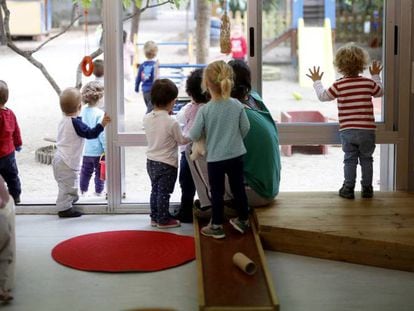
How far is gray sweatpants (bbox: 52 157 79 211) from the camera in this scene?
5.36 metres

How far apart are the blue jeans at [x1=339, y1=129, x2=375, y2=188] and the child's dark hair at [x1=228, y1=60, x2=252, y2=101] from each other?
767mm

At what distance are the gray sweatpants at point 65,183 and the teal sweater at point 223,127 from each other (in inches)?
49.5

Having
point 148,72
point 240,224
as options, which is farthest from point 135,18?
point 240,224

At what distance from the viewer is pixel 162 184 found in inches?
199

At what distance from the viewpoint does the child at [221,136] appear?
448cm

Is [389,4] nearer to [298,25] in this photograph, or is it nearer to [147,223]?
[298,25]

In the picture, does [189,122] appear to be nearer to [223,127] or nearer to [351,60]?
[223,127]

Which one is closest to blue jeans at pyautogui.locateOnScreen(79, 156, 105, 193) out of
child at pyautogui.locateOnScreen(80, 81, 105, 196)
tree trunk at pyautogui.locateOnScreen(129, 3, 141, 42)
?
child at pyautogui.locateOnScreen(80, 81, 105, 196)

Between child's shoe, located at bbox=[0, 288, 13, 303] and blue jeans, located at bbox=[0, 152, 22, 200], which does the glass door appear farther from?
child's shoe, located at bbox=[0, 288, 13, 303]

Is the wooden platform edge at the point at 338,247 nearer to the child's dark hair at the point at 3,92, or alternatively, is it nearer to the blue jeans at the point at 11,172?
the blue jeans at the point at 11,172

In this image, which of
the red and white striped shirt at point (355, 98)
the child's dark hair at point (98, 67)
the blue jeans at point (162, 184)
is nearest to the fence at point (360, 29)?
the red and white striped shirt at point (355, 98)

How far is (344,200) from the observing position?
16.8 feet

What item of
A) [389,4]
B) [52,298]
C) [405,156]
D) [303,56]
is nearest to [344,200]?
[405,156]

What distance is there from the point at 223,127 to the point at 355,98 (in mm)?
1131
